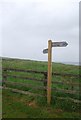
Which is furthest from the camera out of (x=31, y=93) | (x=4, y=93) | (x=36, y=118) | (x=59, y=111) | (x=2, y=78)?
(x=2, y=78)

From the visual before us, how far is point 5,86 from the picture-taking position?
15.2 metres

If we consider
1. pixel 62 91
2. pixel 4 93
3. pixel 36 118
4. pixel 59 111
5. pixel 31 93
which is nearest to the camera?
pixel 36 118

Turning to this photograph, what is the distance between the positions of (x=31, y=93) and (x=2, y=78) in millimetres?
2672

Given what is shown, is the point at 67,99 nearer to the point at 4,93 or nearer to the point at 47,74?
the point at 47,74

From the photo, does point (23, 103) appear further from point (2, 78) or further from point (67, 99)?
point (2, 78)

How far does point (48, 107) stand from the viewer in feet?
39.1

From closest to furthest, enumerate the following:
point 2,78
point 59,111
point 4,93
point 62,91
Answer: point 59,111 → point 62,91 → point 4,93 → point 2,78

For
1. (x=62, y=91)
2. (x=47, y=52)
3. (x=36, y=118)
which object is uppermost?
(x=47, y=52)

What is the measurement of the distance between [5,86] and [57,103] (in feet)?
13.2

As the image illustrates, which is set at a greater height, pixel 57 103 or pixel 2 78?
pixel 2 78

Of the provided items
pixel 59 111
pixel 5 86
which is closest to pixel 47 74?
pixel 59 111

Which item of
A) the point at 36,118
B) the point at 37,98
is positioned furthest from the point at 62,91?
the point at 36,118

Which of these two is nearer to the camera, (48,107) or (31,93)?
(48,107)

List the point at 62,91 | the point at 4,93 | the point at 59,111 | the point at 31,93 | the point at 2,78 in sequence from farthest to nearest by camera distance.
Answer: the point at 2,78, the point at 4,93, the point at 31,93, the point at 62,91, the point at 59,111
